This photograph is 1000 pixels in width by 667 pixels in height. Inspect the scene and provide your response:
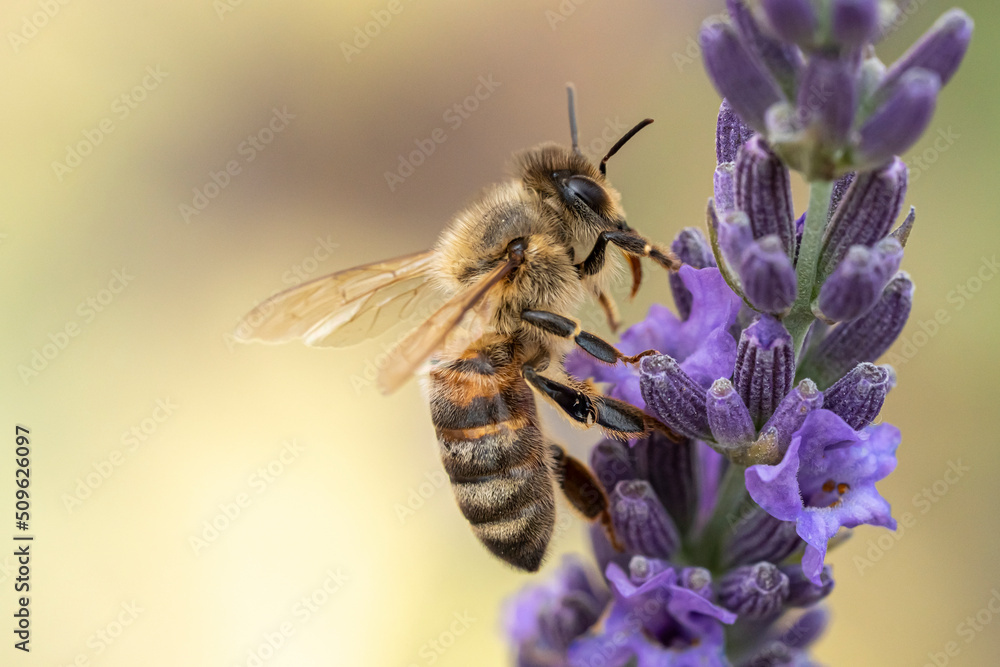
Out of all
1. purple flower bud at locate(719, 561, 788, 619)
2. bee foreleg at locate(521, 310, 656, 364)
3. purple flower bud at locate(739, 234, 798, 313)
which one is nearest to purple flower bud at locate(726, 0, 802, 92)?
purple flower bud at locate(739, 234, 798, 313)

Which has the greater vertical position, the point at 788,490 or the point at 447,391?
the point at 447,391

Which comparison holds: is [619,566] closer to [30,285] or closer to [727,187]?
[727,187]

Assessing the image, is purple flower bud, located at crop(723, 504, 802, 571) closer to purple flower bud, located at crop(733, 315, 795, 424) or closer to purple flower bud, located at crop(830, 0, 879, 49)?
purple flower bud, located at crop(733, 315, 795, 424)

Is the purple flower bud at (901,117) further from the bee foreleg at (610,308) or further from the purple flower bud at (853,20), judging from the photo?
the bee foreleg at (610,308)

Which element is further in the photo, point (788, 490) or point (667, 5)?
point (667, 5)

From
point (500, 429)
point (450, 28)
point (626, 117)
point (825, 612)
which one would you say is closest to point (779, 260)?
point (500, 429)

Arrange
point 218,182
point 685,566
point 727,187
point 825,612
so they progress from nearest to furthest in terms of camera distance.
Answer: point 727,187
point 685,566
point 825,612
point 218,182
